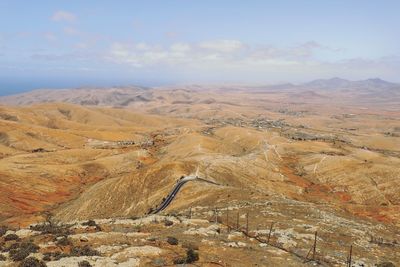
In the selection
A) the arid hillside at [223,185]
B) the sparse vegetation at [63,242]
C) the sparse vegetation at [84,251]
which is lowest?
the arid hillside at [223,185]

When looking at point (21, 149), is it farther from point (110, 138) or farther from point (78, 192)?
point (78, 192)

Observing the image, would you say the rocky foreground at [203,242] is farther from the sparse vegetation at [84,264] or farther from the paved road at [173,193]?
the paved road at [173,193]

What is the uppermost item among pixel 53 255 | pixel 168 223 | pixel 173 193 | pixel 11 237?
pixel 53 255

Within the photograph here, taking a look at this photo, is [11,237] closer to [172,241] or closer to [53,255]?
[53,255]

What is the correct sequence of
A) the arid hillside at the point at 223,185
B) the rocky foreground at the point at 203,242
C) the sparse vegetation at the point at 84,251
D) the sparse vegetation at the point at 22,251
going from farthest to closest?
A: the arid hillside at the point at 223,185
the sparse vegetation at the point at 84,251
the rocky foreground at the point at 203,242
the sparse vegetation at the point at 22,251

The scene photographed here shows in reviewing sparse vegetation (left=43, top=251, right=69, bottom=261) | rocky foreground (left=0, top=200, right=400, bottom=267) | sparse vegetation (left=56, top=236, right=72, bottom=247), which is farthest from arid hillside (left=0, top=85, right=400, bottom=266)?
sparse vegetation (left=43, top=251, right=69, bottom=261)

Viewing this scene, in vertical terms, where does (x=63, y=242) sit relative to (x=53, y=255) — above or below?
below

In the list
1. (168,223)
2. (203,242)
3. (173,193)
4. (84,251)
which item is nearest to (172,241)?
(203,242)

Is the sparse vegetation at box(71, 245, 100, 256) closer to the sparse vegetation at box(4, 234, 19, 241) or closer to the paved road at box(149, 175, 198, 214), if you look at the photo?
the sparse vegetation at box(4, 234, 19, 241)

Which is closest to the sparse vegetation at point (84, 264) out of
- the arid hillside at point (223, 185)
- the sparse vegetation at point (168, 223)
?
the arid hillside at point (223, 185)

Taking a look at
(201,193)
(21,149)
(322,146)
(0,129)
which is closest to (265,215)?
(201,193)

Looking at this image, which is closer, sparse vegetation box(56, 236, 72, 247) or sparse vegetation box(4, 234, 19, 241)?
sparse vegetation box(56, 236, 72, 247)
